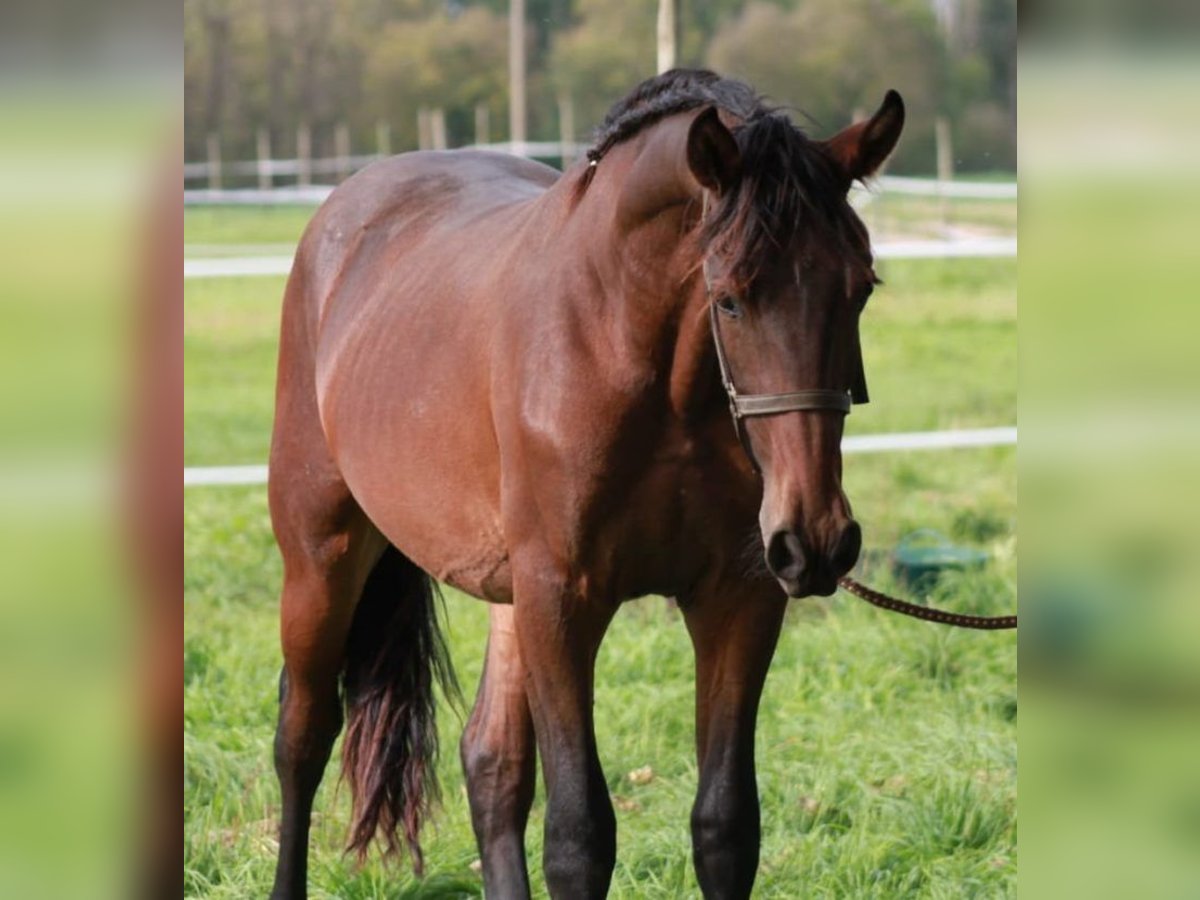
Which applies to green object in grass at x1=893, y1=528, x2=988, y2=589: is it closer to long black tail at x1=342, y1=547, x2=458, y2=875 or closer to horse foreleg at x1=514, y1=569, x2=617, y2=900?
long black tail at x1=342, y1=547, x2=458, y2=875

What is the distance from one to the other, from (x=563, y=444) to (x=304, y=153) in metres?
17.0

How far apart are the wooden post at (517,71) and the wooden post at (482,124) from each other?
0.75 meters

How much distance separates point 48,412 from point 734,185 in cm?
183

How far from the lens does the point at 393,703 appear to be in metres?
4.15

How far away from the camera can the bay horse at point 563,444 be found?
8.38ft

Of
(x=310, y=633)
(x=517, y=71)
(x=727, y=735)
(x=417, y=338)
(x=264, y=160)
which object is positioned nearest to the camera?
(x=727, y=735)

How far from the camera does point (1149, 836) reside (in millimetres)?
983

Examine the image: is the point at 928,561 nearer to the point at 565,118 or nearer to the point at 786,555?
the point at 786,555

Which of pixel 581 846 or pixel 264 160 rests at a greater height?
pixel 264 160

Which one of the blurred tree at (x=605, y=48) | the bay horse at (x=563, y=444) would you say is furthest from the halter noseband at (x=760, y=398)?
the blurred tree at (x=605, y=48)

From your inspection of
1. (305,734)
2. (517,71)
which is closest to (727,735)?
(305,734)

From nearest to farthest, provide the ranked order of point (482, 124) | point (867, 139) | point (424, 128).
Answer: point (867, 139) < point (482, 124) < point (424, 128)

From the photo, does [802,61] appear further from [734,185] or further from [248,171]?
[734,185]

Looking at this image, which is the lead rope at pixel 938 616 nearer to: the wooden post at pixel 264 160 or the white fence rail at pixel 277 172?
the white fence rail at pixel 277 172
